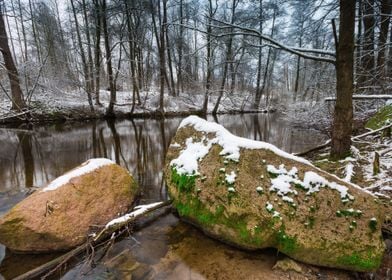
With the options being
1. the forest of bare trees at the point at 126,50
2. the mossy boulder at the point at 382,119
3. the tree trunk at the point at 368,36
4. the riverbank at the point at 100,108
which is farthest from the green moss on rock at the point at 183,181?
the riverbank at the point at 100,108

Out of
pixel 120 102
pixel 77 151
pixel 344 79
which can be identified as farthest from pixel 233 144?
pixel 120 102

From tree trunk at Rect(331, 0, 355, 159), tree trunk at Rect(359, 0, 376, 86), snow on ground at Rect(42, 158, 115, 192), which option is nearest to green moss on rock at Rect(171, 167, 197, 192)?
snow on ground at Rect(42, 158, 115, 192)

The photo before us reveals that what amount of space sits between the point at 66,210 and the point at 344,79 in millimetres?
4208

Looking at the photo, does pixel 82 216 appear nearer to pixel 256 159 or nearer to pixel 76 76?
pixel 256 159

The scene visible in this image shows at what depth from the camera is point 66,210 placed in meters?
3.02

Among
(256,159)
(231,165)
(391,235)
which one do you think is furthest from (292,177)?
(391,235)

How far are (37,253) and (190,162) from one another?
2114 millimetres

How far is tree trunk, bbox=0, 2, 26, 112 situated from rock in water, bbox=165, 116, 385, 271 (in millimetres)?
11731

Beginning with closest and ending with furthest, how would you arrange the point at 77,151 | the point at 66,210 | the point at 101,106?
the point at 66,210 → the point at 77,151 → the point at 101,106

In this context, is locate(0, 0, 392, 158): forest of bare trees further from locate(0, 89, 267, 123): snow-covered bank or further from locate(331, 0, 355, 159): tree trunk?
locate(331, 0, 355, 159): tree trunk

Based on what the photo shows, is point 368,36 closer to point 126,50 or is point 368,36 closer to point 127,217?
point 127,217

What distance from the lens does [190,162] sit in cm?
329

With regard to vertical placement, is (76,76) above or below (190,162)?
above

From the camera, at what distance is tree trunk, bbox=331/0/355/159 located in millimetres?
3328
